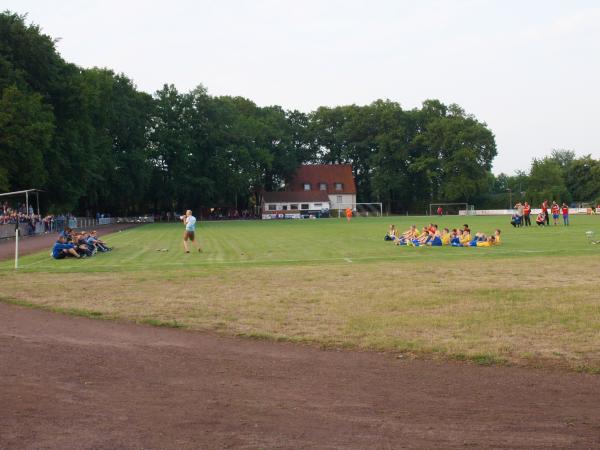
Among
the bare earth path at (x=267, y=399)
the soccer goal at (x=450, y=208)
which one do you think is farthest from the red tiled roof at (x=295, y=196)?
the bare earth path at (x=267, y=399)

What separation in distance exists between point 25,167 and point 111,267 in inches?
1294

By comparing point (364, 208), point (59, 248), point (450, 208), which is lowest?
point (59, 248)

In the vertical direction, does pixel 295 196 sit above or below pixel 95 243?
above

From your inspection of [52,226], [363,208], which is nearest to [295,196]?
[363,208]

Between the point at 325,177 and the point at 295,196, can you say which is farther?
the point at 325,177

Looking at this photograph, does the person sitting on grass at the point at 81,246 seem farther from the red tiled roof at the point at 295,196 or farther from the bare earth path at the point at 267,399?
the red tiled roof at the point at 295,196

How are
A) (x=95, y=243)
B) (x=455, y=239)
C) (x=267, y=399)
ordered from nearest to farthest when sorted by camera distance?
1. (x=267, y=399)
2. (x=95, y=243)
3. (x=455, y=239)

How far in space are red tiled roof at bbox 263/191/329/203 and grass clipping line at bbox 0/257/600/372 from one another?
330 ft

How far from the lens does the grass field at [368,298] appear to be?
32.7ft

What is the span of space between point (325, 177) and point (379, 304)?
113 m

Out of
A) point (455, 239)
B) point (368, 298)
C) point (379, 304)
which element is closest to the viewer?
point (379, 304)

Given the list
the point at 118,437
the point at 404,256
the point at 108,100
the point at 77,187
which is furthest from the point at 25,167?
the point at 118,437

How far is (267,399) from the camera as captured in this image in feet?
23.6

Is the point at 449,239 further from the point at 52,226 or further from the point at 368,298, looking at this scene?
the point at 52,226
